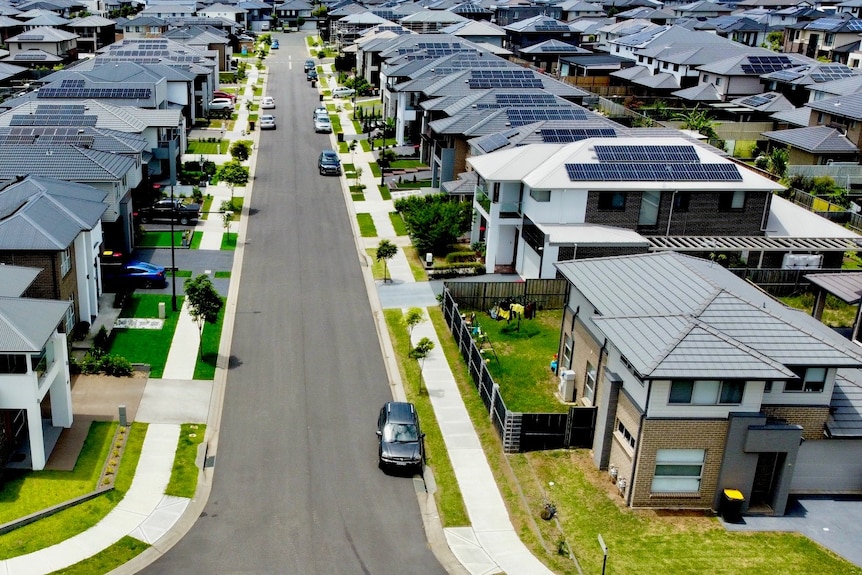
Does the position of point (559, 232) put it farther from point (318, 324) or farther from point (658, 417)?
point (658, 417)

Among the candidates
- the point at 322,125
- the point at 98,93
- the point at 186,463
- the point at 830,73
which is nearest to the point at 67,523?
the point at 186,463

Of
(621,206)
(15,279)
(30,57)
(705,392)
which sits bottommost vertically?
(30,57)

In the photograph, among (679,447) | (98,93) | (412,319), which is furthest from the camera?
(98,93)

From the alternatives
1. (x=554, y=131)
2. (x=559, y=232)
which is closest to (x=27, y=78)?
(x=554, y=131)

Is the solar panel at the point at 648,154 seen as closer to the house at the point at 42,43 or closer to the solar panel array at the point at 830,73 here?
the solar panel array at the point at 830,73

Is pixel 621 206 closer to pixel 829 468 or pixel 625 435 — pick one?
pixel 625 435

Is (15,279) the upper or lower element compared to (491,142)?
lower

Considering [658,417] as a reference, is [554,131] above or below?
above

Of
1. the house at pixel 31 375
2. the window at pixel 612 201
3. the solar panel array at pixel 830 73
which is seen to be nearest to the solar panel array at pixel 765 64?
the solar panel array at pixel 830 73
